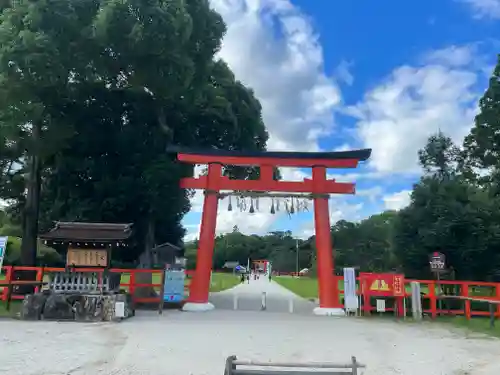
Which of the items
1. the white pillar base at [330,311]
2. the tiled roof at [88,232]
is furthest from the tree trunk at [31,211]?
the white pillar base at [330,311]

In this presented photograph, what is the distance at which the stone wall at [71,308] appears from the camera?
12617 mm

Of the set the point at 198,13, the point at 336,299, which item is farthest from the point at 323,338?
the point at 198,13

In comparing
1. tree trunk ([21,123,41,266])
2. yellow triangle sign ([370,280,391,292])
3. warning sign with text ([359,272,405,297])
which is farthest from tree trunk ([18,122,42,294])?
yellow triangle sign ([370,280,391,292])

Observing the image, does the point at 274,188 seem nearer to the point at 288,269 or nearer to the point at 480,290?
the point at 480,290

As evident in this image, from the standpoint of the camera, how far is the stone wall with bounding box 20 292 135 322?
1262 centimetres

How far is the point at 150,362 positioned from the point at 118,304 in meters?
5.93

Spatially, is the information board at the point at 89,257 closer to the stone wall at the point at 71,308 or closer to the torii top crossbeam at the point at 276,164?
the stone wall at the point at 71,308

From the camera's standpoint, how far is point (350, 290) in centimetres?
1479

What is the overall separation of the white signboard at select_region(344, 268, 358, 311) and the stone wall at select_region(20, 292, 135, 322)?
7.03 m

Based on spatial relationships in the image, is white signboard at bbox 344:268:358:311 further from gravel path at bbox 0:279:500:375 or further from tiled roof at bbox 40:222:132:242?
tiled roof at bbox 40:222:132:242

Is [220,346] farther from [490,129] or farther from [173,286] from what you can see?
[490,129]

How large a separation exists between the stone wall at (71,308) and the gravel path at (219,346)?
77 centimetres

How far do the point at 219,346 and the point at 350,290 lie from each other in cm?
731

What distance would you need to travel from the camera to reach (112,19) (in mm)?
14742
